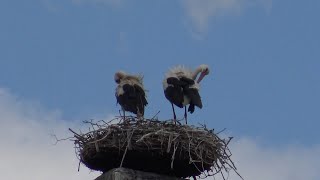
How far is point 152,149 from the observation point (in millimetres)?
5164

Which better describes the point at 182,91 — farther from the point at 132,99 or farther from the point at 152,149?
the point at 152,149

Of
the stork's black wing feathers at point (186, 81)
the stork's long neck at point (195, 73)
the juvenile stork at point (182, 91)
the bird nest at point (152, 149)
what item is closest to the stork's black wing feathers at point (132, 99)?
the juvenile stork at point (182, 91)

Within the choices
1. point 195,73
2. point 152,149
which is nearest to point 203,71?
point 195,73

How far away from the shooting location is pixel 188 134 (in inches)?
211

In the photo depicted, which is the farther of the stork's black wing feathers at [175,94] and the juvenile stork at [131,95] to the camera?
the juvenile stork at [131,95]

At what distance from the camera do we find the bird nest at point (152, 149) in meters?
5.18

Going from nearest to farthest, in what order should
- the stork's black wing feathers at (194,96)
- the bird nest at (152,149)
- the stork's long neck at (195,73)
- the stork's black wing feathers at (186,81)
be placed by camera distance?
1. the bird nest at (152,149)
2. the stork's black wing feathers at (194,96)
3. the stork's black wing feathers at (186,81)
4. the stork's long neck at (195,73)

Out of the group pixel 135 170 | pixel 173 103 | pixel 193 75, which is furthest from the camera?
pixel 193 75

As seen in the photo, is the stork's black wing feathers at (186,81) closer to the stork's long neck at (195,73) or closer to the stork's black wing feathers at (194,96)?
the stork's black wing feathers at (194,96)

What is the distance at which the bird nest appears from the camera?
518 cm

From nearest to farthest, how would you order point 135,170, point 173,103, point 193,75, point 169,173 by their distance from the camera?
point 135,170, point 169,173, point 173,103, point 193,75

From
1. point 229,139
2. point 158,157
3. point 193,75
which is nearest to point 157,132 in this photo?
point 158,157

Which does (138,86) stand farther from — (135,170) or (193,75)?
(135,170)

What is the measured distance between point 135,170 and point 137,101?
7.74 feet
